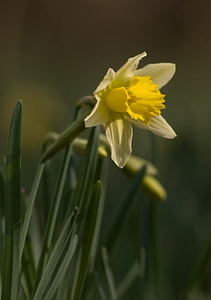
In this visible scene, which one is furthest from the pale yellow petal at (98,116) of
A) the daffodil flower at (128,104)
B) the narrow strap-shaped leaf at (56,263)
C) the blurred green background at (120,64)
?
the blurred green background at (120,64)

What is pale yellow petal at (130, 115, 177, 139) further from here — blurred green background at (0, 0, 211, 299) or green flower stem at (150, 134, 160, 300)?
blurred green background at (0, 0, 211, 299)

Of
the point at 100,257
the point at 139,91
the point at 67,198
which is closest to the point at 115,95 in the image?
the point at 139,91

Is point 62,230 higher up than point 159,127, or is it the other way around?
point 159,127

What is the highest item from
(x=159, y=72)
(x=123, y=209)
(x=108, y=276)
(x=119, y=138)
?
(x=159, y=72)

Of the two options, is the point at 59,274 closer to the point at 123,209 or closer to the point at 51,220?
the point at 51,220

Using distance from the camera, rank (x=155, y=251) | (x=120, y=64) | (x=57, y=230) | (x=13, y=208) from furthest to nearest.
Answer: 1. (x=120, y=64)
2. (x=155, y=251)
3. (x=57, y=230)
4. (x=13, y=208)

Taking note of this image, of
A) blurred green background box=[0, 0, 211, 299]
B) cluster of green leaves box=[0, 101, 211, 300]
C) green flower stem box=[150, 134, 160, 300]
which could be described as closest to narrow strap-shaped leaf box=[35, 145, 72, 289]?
cluster of green leaves box=[0, 101, 211, 300]

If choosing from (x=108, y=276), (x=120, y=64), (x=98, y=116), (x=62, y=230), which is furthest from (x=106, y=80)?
(x=120, y=64)

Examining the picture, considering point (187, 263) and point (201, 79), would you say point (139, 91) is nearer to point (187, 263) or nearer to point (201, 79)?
point (187, 263)
